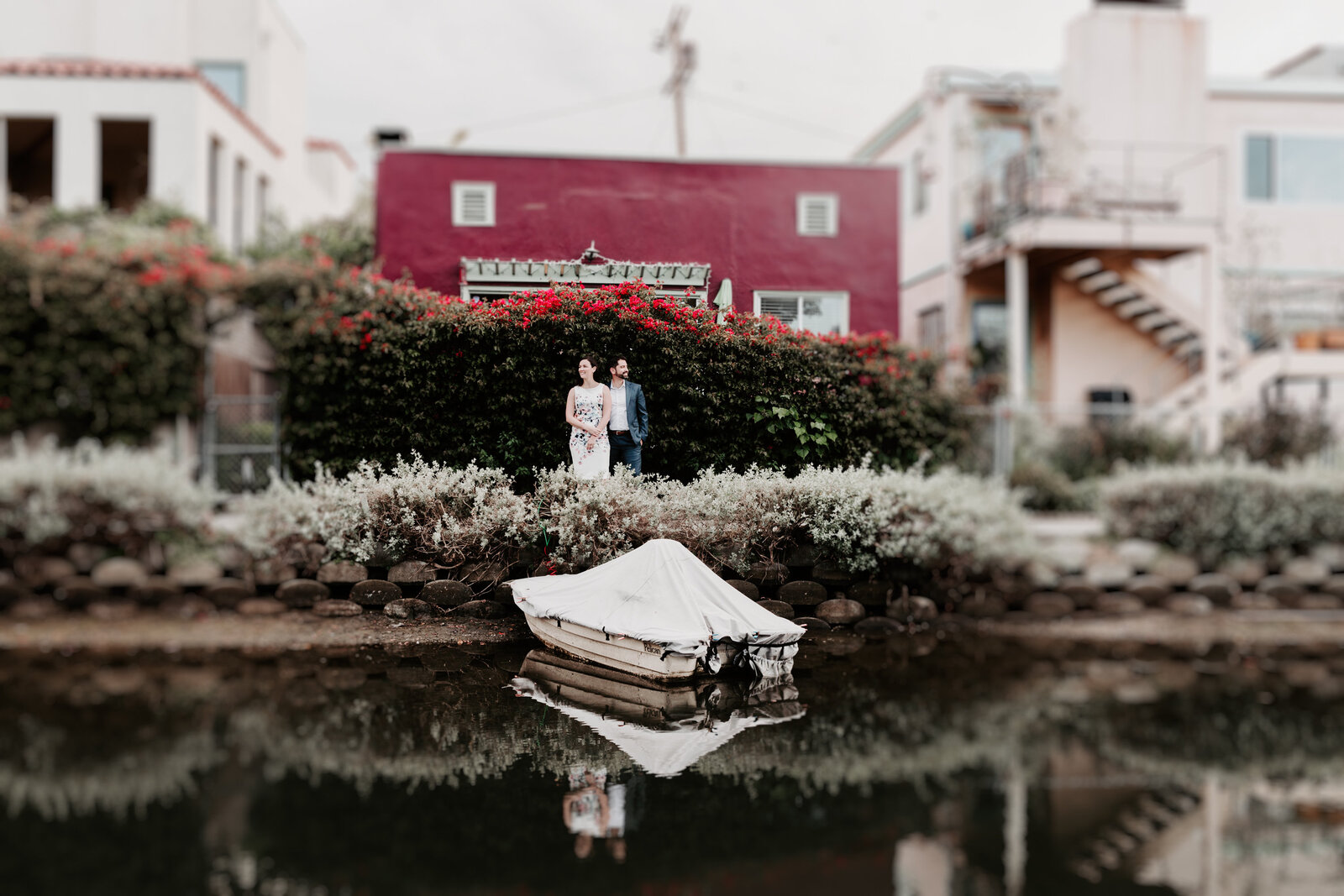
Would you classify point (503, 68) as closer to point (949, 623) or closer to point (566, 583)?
point (566, 583)

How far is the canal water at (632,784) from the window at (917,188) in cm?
1145

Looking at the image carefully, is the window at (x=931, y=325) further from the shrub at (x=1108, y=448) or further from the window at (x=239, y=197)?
the window at (x=239, y=197)

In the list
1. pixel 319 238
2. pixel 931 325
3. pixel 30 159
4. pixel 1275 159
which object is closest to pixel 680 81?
pixel 319 238

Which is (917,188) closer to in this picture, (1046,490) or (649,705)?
(1046,490)

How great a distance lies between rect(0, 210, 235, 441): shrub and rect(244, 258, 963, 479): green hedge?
28.7ft

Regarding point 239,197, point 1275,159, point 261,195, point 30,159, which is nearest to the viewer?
point 1275,159

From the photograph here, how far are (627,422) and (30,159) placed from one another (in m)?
18.7

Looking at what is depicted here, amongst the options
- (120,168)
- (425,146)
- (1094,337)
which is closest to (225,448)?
(425,146)

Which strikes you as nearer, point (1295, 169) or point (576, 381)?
point (576, 381)

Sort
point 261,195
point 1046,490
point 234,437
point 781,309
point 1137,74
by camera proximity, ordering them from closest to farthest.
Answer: point 781,309, point 234,437, point 1046,490, point 1137,74, point 261,195

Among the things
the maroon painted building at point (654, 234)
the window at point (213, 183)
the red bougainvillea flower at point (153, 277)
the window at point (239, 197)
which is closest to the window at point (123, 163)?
the window at point (213, 183)

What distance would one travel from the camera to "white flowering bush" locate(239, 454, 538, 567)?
10.6 ft

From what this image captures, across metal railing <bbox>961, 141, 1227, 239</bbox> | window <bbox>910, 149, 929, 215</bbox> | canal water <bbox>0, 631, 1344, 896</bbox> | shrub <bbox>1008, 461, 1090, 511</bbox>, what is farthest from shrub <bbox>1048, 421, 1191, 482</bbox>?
window <bbox>910, 149, 929, 215</bbox>

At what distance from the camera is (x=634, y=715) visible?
11.4 ft
